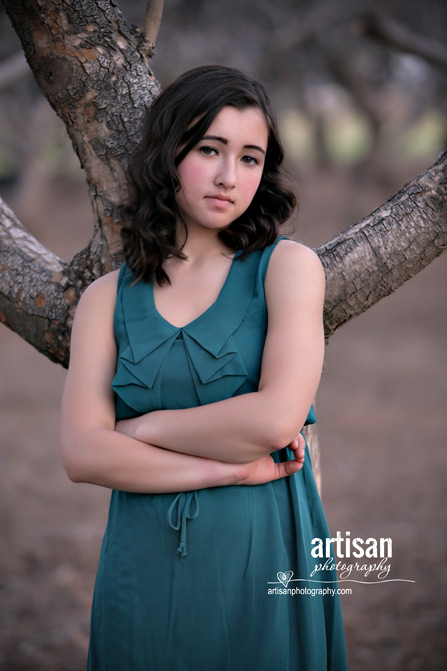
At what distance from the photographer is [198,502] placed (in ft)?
5.31

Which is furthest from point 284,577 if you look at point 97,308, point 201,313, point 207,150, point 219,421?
point 207,150

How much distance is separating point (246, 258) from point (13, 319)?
0.88 meters

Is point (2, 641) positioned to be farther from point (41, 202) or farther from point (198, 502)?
point (41, 202)

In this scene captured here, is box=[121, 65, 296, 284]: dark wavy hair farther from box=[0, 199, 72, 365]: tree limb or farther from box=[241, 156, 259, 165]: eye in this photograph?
box=[0, 199, 72, 365]: tree limb

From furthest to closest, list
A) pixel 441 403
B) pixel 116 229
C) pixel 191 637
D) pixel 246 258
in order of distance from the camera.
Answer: pixel 441 403, pixel 116 229, pixel 246 258, pixel 191 637

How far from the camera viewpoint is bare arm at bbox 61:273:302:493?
160 centimetres

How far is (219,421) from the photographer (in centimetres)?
156

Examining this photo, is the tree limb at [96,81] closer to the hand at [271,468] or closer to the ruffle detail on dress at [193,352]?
the ruffle detail on dress at [193,352]

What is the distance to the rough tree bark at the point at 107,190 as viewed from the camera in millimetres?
1863

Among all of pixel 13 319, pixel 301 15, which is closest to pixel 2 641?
pixel 13 319

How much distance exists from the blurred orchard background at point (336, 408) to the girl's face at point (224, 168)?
22cm

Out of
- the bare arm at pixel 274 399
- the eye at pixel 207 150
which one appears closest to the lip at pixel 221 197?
the eye at pixel 207 150

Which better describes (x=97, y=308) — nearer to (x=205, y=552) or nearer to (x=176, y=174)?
(x=176, y=174)

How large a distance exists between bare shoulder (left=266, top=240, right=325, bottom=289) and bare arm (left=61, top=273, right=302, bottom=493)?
1.31 ft
